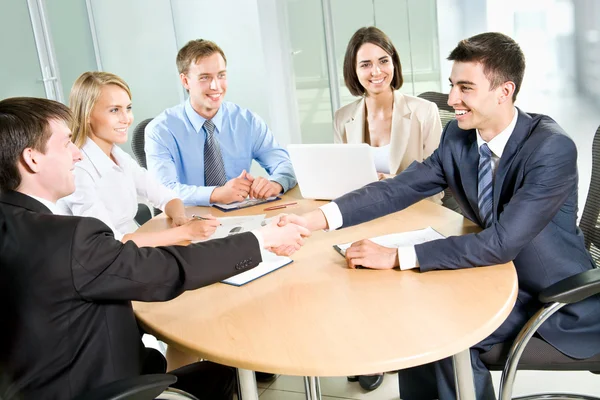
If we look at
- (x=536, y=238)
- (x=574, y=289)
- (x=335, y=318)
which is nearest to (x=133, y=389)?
(x=335, y=318)

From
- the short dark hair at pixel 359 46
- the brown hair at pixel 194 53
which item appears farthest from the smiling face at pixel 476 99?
the brown hair at pixel 194 53

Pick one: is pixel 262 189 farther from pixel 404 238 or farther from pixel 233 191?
pixel 404 238

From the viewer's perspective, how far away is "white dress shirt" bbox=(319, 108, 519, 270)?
1.75 metres

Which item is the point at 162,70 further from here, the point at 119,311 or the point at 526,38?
the point at 119,311

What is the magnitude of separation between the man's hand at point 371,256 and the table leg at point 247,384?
0.46 meters

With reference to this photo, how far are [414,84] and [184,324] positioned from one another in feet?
15.0

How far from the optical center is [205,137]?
3133 mm

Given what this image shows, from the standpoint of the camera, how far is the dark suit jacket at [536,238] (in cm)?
174

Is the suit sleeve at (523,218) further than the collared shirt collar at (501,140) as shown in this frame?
No

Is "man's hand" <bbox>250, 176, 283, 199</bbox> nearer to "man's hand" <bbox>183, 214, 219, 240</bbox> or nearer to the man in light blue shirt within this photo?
the man in light blue shirt

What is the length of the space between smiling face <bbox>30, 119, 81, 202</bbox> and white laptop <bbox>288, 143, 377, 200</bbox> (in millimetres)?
1082

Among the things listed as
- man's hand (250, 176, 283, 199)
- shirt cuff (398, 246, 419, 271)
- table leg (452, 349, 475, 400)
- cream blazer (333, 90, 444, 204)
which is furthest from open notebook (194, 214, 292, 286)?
cream blazer (333, 90, 444, 204)

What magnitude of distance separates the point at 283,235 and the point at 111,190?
35.6 inches

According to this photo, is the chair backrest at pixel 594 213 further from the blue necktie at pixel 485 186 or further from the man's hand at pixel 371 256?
the man's hand at pixel 371 256
